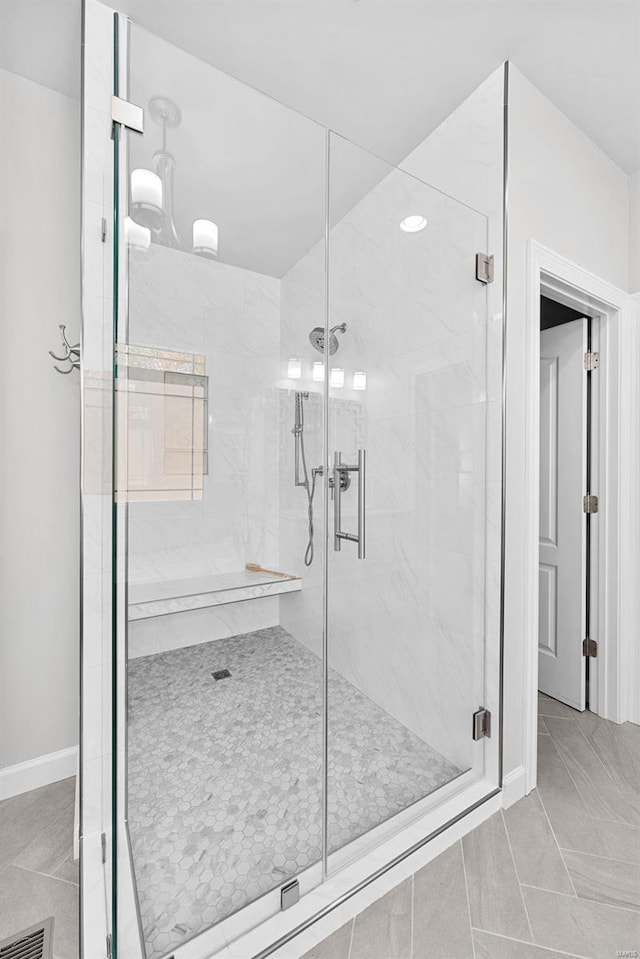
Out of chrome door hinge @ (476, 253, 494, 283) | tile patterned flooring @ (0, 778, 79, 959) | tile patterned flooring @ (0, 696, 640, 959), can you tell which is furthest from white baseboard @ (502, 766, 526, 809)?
chrome door hinge @ (476, 253, 494, 283)

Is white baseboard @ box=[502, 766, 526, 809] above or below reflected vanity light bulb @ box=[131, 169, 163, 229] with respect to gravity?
below

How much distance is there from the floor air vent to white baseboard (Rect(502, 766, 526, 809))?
153cm

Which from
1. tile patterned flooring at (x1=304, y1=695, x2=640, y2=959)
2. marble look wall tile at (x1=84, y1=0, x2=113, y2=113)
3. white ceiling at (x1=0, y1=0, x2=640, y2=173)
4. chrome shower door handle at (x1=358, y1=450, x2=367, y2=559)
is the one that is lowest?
tile patterned flooring at (x1=304, y1=695, x2=640, y2=959)

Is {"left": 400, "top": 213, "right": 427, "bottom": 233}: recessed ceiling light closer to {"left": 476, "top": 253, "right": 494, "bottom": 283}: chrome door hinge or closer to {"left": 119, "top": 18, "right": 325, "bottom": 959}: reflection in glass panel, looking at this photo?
{"left": 476, "top": 253, "right": 494, "bottom": 283}: chrome door hinge

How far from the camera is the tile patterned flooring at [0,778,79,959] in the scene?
130 centimetres

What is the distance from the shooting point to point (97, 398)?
1.31 m

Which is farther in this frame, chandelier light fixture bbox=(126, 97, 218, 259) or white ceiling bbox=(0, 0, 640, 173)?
white ceiling bbox=(0, 0, 640, 173)

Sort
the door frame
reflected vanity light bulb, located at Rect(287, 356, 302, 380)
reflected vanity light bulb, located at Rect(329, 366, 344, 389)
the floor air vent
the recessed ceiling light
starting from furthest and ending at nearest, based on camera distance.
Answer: the door frame < the recessed ceiling light < reflected vanity light bulb, located at Rect(329, 366, 344, 389) < reflected vanity light bulb, located at Rect(287, 356, 302, 380) < the floor air vent

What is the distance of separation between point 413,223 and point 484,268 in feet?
1.08

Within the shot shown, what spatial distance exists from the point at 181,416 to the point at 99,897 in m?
1.31

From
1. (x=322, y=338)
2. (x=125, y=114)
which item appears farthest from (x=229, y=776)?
(x=125, y=114)

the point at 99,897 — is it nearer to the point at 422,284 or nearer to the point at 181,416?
the point at 181,416

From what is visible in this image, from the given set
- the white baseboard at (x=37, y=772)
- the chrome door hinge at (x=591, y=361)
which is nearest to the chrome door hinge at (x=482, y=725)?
the white baseboard at (x=37, y=772)


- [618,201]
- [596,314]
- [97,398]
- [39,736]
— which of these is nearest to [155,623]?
[97,398]
